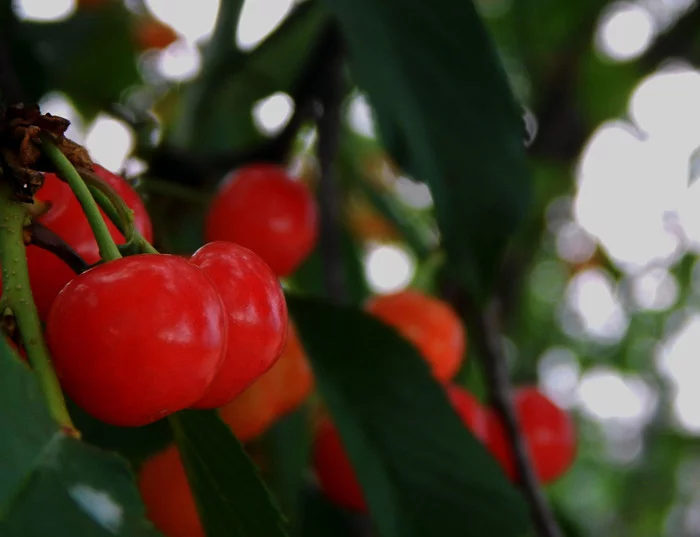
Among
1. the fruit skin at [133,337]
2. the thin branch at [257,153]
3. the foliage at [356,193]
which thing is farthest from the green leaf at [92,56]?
the fruit skin at [133,337]

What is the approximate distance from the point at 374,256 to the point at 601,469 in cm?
170

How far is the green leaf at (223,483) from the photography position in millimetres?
294

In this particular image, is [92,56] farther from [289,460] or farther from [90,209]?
[90,209]

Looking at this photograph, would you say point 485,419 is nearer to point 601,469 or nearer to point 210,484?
point 210,484

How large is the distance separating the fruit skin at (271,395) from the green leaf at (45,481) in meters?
0.24

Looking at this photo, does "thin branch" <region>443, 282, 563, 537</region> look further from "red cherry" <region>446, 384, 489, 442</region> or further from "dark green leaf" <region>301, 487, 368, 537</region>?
"dark green leaf" <region>301, 487, 368, 537</region>

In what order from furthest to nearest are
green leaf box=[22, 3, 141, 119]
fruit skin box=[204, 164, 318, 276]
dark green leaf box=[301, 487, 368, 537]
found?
green leaf box=[22, 3, 141, 119] < dark green leaf box=[301, 487, 368, 537] < fruit skin box=[204, 164, 318, 276]

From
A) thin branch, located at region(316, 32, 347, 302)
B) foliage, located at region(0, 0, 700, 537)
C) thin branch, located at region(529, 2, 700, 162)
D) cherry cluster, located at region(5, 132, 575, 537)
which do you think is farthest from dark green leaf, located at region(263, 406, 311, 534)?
thin branch, located at region(529, 2, 700, 162)

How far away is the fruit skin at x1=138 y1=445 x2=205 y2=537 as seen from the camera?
1.44ft

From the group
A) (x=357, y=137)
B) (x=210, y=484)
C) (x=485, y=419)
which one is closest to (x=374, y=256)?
(x=357, y=137)

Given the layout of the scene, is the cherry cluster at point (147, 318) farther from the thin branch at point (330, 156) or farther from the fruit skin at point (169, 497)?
the thin branch at point (330, 156)

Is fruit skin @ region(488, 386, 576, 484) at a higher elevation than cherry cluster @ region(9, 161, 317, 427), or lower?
lower

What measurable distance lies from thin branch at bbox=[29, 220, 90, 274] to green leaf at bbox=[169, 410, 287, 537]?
0.08 metres

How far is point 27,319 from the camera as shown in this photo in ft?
0.80
